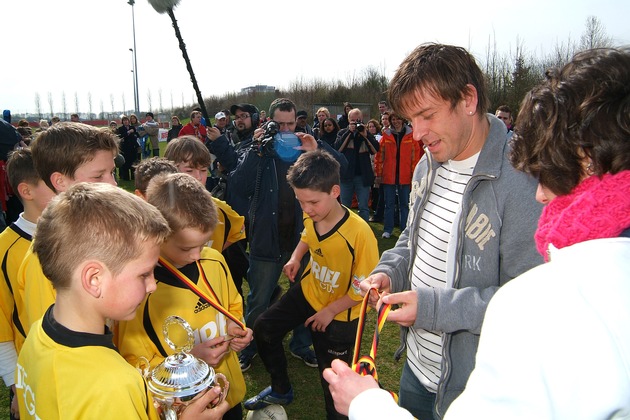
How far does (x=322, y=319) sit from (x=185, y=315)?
1.07 meters

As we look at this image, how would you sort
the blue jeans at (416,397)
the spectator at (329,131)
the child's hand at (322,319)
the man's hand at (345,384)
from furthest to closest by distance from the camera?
the spectator at (329,131) < the child's hand at (322,319) < the blue jeans at (416,397) < the man's hand at (345,384)

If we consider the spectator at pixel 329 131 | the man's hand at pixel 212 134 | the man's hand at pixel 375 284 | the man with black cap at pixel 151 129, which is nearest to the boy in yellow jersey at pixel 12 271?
the man's hand at pixel 375 284

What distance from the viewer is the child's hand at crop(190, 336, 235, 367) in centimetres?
204

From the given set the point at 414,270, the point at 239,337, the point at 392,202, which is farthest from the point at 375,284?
the point at 392,202

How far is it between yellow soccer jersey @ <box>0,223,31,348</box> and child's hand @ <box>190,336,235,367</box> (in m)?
0.95

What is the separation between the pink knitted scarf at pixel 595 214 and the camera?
86 centimetres

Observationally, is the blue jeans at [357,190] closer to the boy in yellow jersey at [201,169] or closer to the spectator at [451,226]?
the boy in yellow jersey at [201,169]

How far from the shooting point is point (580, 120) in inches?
38.9

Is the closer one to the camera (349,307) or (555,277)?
(555,277)

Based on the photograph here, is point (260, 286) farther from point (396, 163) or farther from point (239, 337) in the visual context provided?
point (396, 163)

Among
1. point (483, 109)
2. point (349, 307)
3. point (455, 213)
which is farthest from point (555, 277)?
point (349, 307)

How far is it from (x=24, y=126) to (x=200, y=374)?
10.9 m

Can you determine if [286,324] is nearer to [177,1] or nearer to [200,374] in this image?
[200,374]

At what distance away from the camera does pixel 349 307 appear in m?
2.97
